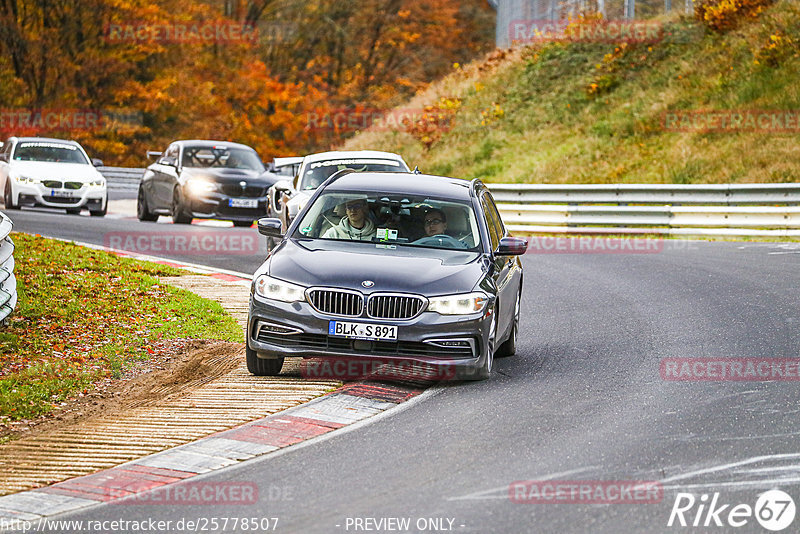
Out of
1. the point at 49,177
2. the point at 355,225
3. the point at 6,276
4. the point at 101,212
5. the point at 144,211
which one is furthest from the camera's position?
the point at 101,212

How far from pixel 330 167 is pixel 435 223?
28.0ft

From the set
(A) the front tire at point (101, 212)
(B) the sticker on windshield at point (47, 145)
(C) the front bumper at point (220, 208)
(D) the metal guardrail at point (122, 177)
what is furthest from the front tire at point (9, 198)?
(D) the metal guardrail at point (122, 177)

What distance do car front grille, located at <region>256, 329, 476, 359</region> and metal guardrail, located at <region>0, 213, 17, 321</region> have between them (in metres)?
3.54

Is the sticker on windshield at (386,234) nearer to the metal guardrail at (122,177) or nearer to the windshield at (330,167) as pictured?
the windshield at (330,167)

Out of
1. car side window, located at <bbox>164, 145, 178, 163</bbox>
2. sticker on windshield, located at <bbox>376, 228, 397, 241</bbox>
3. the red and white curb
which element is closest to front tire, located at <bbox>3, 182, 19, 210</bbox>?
car side window, located at <bbox>164, 145, 178, 163</bbox>

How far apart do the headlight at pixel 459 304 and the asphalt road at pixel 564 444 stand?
599 millimetres

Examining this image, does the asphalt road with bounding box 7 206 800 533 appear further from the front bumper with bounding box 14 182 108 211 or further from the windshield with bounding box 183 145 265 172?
the front bumper with bounding box 14 182 108 211

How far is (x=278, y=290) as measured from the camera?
967 cm

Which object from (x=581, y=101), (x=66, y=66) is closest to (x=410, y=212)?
(x=581, y=101)

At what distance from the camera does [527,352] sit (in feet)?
37.9

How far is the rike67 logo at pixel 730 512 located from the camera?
616 centimetres

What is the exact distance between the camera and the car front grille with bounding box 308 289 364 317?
947 cm

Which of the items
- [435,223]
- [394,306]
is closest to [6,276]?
[435,223]

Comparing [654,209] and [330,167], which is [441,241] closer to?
[330,167]
